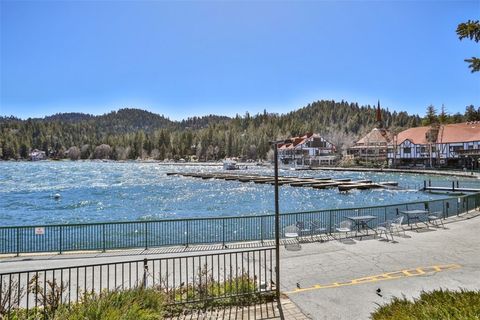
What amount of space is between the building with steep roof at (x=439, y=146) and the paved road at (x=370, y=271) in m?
79.3

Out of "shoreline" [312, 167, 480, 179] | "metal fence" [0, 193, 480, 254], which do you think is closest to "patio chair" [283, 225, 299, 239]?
"metal fence" [0, 193, 480, 254]

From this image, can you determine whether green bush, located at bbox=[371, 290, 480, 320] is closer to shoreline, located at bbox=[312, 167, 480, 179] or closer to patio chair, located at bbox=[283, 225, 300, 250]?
patio chair, located at bbox=[283, 225, 300, 250]

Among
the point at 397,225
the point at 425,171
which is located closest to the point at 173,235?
the point at 397,225

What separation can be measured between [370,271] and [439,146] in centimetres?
9488

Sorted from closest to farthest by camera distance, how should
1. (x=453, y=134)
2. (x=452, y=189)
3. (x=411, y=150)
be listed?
(x=452, y=189) → (x=453, y=134) → (x=411, y=150)

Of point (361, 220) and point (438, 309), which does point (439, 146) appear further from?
point (438, 309)

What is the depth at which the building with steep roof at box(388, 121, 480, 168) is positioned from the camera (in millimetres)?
85312

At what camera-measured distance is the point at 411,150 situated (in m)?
99.6

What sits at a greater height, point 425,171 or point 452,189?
point 425,171

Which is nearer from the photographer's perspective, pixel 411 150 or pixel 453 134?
pixel 453 134

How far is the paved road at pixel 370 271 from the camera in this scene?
330 inches

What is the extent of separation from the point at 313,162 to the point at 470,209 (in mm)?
116471

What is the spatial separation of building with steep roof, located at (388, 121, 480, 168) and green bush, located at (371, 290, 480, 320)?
8769 cm

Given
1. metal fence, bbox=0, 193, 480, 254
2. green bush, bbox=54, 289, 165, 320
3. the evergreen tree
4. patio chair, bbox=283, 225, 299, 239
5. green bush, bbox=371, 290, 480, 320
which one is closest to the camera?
green bush, bbox=371, 290, 480, 320
